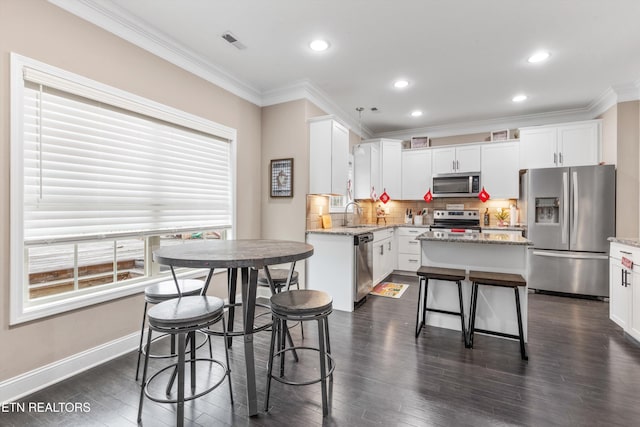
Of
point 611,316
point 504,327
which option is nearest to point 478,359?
point 504,327

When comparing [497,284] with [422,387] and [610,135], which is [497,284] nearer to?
[422,387]

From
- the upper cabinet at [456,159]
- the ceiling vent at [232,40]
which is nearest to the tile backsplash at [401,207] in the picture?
the upper cabinet at [456,159]

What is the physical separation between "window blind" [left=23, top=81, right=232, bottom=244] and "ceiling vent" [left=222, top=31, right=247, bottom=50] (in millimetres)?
961

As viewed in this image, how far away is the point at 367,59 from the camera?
312 cm

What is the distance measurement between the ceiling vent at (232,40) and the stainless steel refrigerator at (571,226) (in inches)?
169

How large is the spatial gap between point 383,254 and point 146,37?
13.0 feet

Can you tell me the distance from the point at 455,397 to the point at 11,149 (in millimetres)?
3220

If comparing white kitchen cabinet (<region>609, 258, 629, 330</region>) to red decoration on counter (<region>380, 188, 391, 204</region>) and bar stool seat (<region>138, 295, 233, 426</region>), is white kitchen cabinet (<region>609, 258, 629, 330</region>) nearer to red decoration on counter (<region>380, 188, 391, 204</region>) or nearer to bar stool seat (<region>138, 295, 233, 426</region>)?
red decoration on counter (<region>380, 188, 391, 204</region>)

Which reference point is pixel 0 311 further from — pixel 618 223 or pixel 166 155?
pixel 618 223

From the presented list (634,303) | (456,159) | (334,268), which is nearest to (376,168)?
(456,159)

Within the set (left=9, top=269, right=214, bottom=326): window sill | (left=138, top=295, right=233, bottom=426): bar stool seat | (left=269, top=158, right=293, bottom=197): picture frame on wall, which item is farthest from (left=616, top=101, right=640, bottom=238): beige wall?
(left=9, top=269, right=214, bottom=326): window sill

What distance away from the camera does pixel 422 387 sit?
1971 millimetres

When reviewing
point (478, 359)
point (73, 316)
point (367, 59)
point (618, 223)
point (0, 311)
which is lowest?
point (478, 359)

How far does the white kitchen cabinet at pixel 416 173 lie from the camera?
5504 millimetres
